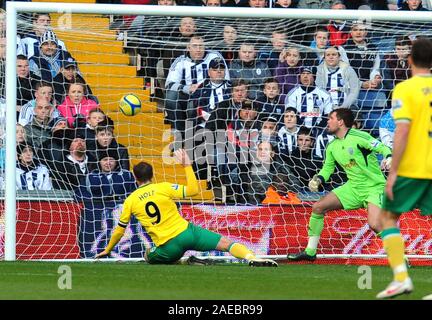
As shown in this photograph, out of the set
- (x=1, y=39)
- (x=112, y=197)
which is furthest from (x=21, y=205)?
(x=1, y=39)

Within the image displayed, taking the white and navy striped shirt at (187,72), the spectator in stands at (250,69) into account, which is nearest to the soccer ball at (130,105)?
the white and navy striped shirt at (187,72)

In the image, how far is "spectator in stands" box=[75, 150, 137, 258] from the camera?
48.2ft

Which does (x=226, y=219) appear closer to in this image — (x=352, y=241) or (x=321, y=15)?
(x=352, y=241)

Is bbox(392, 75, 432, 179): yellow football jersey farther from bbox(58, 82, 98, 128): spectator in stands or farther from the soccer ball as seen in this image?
bbox(58, 82, 98, 128): spectator in stands

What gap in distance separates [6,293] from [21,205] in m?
5.22

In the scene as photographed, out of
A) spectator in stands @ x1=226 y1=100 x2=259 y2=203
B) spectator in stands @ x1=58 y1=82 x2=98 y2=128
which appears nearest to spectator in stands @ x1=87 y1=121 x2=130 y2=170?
spectator in stands @ x1=58 y1=82 x2=98 y2=128

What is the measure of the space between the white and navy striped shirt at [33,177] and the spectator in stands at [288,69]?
352 cm

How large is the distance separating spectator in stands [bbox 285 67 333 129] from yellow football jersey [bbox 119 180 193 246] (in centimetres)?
308

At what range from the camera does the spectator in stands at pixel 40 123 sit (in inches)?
589

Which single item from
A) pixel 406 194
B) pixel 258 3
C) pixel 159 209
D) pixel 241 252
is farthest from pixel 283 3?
pixel 406 194

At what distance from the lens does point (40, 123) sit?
591 inches

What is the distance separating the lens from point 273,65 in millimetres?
15758

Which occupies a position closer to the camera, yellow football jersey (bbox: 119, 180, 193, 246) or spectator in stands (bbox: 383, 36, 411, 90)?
yellow football jersey (bbox: 119, 180, 193, 246)

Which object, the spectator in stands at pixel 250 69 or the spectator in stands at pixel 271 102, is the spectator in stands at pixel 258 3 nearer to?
the spectator in stands at pixel 250 69
